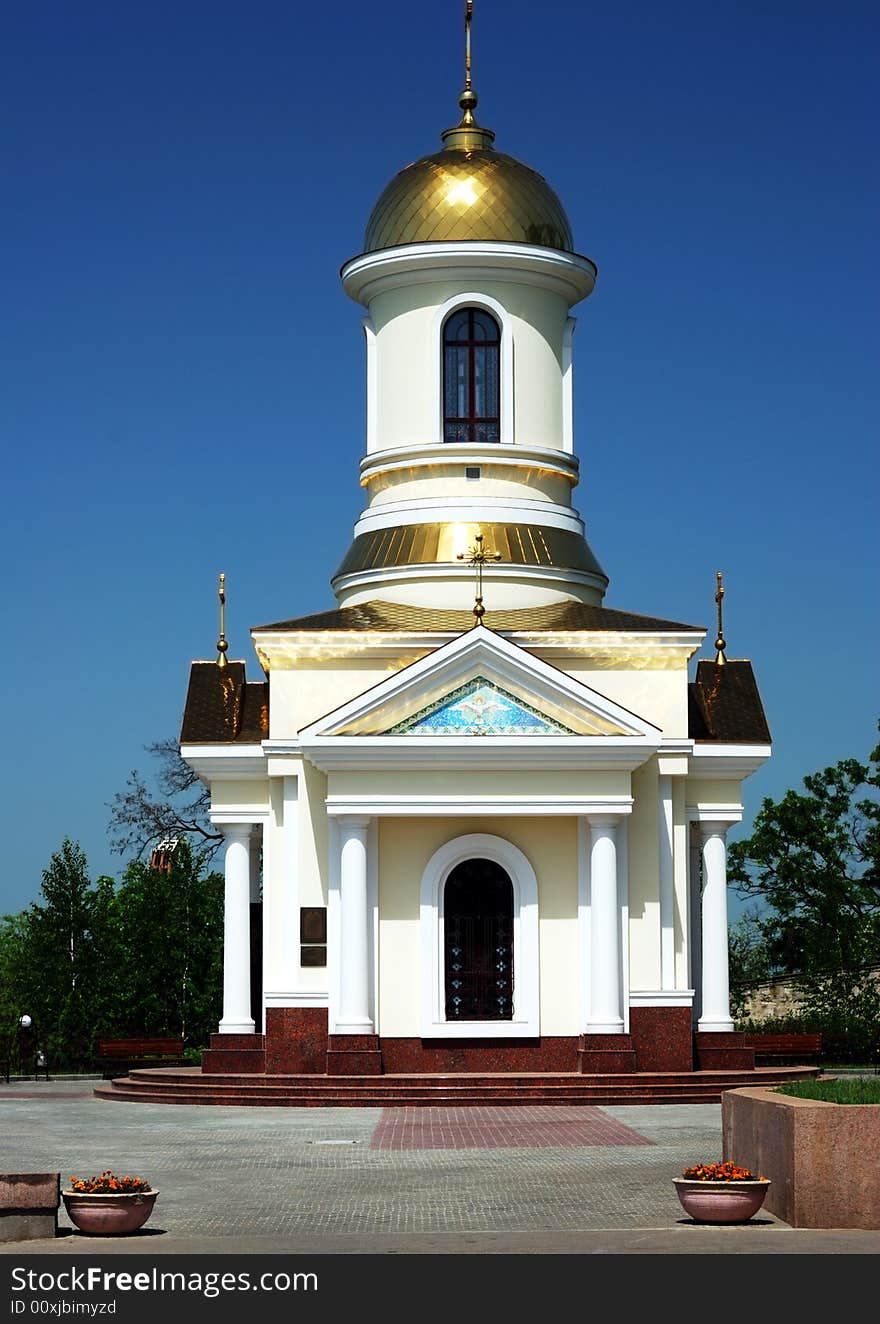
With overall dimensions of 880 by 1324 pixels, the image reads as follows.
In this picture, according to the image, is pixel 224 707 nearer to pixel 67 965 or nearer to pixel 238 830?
pixel 238 830

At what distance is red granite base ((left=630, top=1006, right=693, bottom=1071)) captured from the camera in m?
31.0

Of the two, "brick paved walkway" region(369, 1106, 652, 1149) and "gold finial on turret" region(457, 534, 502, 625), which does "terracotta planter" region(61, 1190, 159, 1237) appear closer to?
"brick paved walkway" region(369, 1106, 652, 1149)

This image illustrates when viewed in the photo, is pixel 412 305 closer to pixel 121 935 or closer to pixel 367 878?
pixel 367 878

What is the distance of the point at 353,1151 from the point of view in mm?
22172

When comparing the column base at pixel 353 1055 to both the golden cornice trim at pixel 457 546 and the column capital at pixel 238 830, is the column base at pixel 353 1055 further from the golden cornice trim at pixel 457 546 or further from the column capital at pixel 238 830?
the golden cornice trim at pixel 457 546

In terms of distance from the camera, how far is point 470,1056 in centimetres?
3083

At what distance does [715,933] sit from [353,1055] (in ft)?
20.7

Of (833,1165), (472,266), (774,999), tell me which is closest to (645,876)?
(472,266)

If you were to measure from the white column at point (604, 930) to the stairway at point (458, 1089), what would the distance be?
33.0 inches

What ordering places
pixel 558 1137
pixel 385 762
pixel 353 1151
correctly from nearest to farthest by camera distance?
pixel 353 1151 → pixel 558 1137 → pixel 385 762

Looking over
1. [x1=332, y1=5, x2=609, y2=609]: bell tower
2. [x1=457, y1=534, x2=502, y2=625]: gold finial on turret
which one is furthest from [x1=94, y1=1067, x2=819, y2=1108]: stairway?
[x1=332, y1=5, x2=609, y2=609]: bell tower

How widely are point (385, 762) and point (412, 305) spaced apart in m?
8.92
